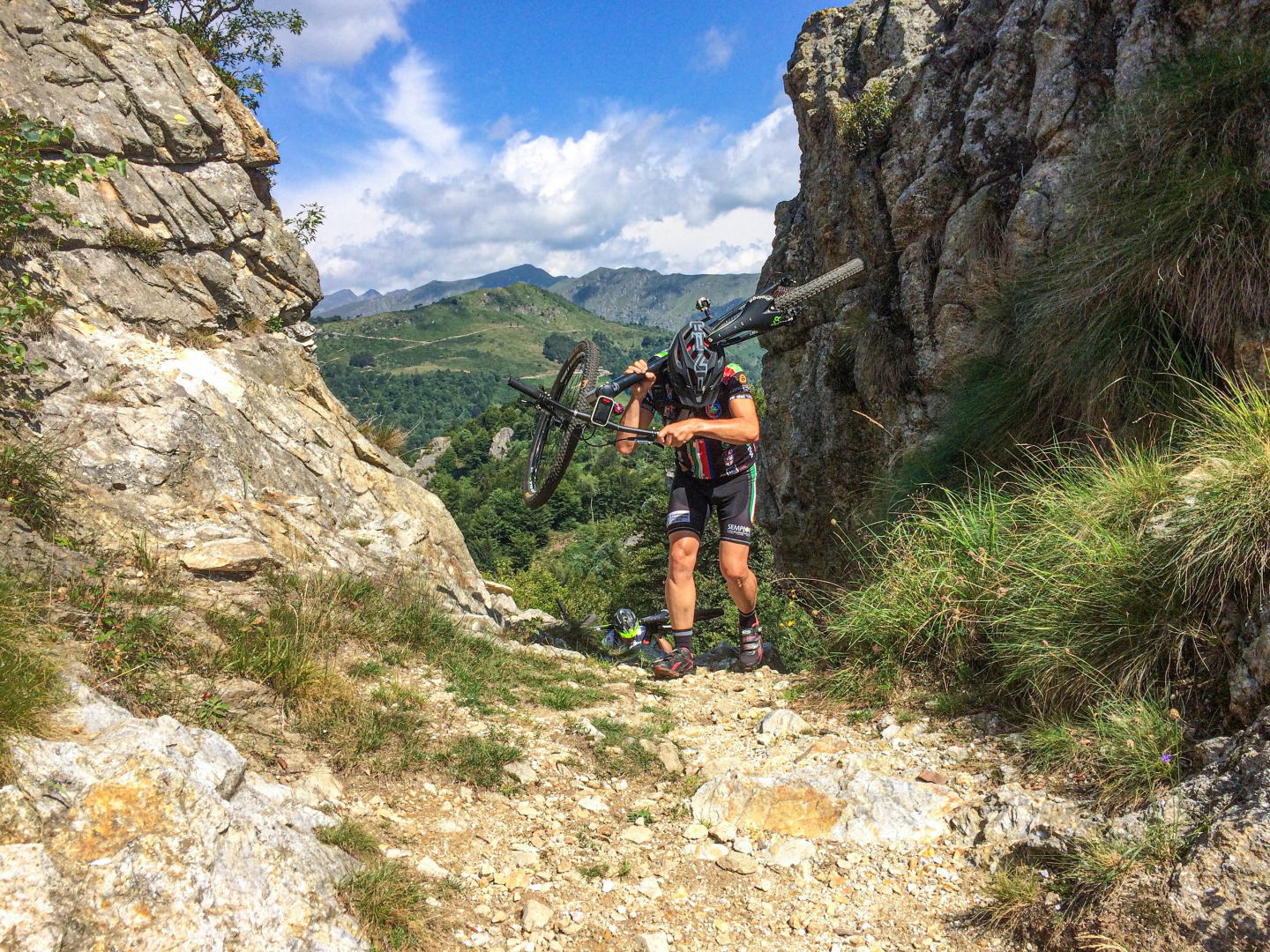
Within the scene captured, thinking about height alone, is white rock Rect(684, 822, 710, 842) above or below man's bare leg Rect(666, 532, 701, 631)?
below

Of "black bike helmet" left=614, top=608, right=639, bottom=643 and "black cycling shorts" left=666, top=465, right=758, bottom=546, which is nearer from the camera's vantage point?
"black cycling shorts" left=666, top=465, right=758, bottom=546

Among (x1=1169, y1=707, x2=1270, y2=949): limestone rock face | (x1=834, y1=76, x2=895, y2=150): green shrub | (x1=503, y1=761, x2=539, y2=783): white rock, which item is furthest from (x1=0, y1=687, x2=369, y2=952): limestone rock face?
(x1=834, y1=76, x2=895, y2=150): green shrub

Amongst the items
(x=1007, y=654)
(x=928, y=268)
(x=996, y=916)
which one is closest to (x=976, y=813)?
(x=996, y=916)

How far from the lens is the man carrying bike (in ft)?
21.3

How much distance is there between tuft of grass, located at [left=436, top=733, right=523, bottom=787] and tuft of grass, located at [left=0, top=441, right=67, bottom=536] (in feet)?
9.56

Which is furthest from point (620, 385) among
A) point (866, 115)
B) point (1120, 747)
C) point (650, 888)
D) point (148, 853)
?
point (866, 115)

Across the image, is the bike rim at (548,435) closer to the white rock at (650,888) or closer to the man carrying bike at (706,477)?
the man carrying bike at (706,477)

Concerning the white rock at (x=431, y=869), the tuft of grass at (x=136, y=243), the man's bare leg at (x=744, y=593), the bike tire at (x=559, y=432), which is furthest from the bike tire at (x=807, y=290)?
the tuft of grass at (x=136, y=243)

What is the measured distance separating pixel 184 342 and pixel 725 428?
545 centimetres

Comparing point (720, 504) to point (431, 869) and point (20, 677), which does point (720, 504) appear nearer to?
point (431, 869)

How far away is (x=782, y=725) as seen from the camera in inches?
188

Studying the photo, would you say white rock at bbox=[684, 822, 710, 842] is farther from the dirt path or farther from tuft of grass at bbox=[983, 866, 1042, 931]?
tuft of grass at bbox=[983, 866, 1042, 931]

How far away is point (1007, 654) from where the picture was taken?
13.4 ft

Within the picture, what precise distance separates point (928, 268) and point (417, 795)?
829 cm
